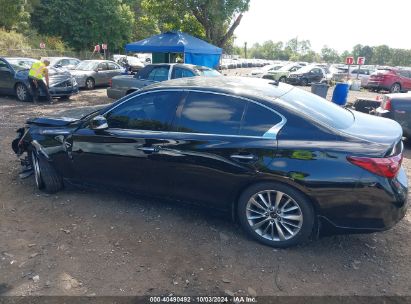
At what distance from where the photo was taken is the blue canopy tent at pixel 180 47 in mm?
13227

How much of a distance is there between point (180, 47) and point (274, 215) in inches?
427

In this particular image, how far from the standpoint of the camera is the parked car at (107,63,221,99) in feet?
33.4

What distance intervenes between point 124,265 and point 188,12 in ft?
49.8

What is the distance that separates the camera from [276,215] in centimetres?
339

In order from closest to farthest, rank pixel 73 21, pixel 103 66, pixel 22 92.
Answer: pixel 22 92 → pixel 103 66 → pixel 73 21

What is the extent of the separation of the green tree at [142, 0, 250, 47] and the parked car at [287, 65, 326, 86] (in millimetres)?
8287

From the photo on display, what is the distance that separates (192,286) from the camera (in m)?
2.95

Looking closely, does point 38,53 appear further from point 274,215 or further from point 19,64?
point 274,215

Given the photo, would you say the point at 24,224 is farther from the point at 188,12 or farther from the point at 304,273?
the point at 188,12

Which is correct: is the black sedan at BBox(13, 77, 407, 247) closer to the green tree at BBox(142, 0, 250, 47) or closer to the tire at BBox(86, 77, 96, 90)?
the green tree at BBox(142, 0, 250, 47)

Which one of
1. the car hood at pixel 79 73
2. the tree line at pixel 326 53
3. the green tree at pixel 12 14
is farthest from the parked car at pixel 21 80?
the tree line at pixel 326 53

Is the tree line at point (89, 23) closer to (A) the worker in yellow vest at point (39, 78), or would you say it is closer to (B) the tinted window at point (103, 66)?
(B) the tinted window at point (103, 66)

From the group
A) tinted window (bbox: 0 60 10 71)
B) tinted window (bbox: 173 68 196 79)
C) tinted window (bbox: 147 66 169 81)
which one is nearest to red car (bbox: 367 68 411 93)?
tinted window (bbox: 173 68 196 79)

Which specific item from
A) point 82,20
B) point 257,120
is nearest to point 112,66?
point 257,120
